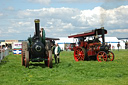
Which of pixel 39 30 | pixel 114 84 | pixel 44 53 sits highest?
pixel 39 30

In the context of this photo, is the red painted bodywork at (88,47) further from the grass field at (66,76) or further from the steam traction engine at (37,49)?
the grass field at (66,76)

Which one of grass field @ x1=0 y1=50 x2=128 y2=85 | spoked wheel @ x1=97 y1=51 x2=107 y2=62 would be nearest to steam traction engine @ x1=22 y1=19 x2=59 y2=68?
grass field @ x1=0 y1=50 x2=128 y2=85

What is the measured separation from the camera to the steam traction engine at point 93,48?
15844mm

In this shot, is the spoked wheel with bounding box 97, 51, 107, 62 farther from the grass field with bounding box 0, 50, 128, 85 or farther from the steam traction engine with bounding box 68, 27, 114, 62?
the grass field with bounding box 0, 50, 128, 85

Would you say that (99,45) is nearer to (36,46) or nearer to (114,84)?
(36,46)

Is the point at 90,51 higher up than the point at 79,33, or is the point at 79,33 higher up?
the point at 79,33

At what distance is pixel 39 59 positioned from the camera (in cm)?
1215

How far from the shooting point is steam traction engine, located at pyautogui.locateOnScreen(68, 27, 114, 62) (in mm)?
15844

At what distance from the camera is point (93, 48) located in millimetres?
16422

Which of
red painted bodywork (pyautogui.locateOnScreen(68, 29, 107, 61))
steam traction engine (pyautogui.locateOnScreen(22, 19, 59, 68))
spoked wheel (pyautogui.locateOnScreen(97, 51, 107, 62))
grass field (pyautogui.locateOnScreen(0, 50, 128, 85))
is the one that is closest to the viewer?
grass field (pyautogui.locateOnScreen(0, 50, 128, 85))

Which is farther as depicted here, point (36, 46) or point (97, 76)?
point (36, 46)

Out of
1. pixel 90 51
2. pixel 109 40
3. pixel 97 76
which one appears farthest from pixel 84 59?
pixel 109 40

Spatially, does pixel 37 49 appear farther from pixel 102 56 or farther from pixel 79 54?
pixel 79 54

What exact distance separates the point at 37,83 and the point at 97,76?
2.69 meters
